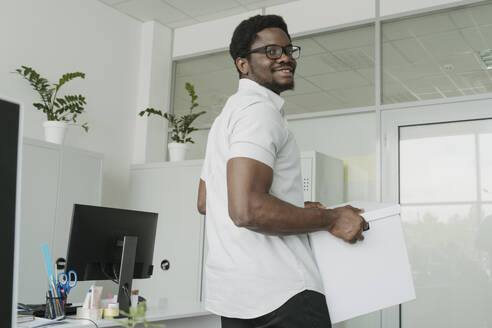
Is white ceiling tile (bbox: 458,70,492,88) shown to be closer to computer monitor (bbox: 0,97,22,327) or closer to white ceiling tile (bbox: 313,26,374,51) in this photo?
white ceiling tile (bbox: 313,26,374,51)

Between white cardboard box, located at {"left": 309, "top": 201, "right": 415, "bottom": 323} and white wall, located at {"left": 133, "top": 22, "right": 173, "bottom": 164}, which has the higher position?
white wall, located at {"left": 133, "top": 22, "right": 173, "bottom": 164}

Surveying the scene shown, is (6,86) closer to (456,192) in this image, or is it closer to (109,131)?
(109,131)

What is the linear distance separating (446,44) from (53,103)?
288 cm

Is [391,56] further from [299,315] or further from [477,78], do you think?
[299,315]

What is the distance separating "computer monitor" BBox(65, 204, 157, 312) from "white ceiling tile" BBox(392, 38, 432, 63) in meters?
2.55

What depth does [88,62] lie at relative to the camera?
15.2ft

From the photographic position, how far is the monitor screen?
2.18m

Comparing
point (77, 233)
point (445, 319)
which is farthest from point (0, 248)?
point (445, 319)

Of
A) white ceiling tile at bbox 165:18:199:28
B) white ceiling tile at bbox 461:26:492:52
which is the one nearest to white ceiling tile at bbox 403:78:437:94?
white ceiling tile at bbox 461:26:492:52

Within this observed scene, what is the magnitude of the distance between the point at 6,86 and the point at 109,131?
1.03 metres

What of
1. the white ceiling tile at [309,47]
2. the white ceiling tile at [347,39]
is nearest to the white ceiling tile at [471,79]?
the white ceiling tile at [347,39]

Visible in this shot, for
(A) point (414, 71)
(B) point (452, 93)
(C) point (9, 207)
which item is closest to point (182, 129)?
(A) point (414, 71)

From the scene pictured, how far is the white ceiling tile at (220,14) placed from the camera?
4855mm

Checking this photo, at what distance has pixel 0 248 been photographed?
625mm
